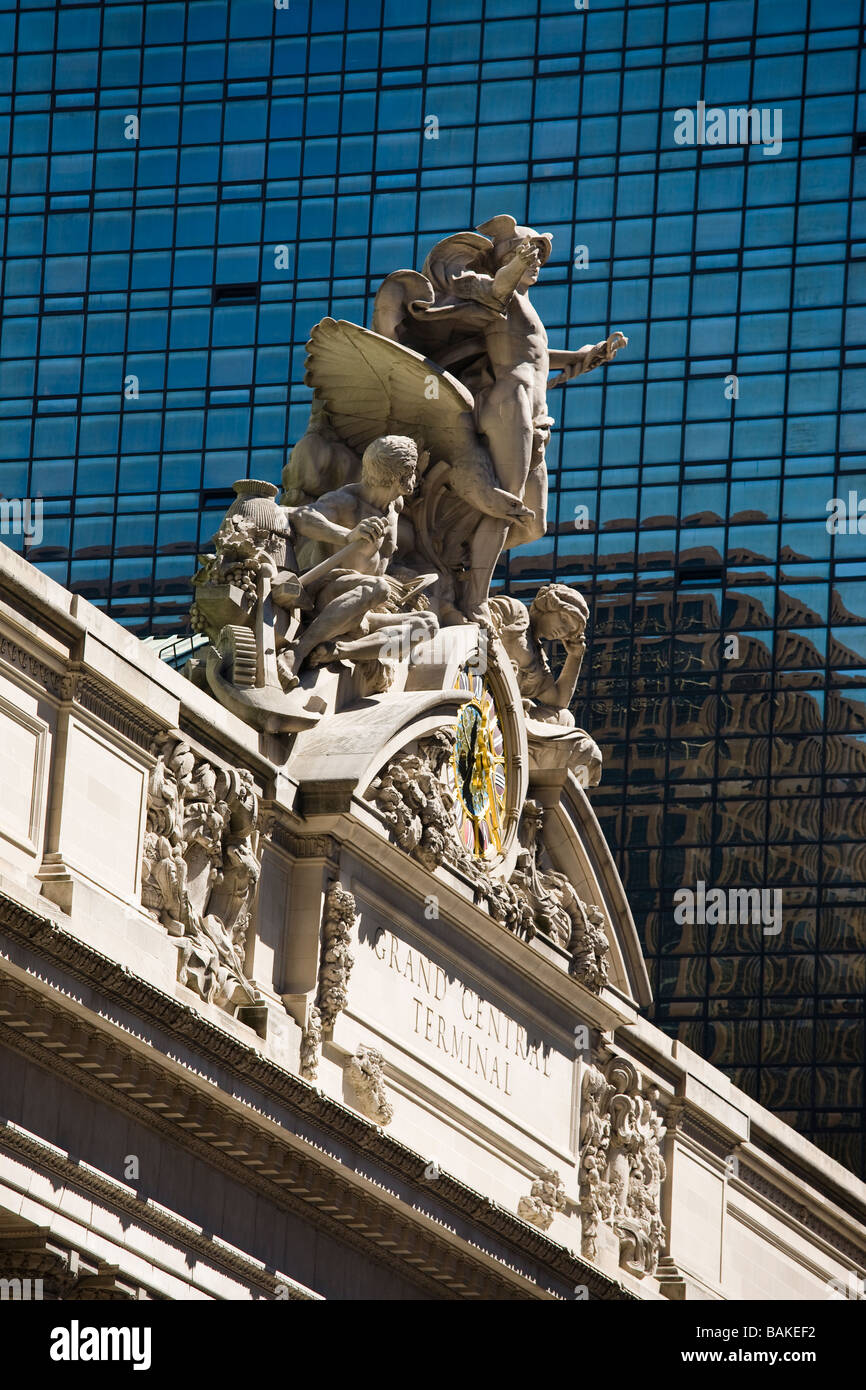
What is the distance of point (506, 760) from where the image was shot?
46594mm

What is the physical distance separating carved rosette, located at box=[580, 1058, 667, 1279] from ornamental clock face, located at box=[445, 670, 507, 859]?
13.9 feet

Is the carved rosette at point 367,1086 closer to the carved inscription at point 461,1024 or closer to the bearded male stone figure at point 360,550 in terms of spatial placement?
the carved inscription at point 461,1024

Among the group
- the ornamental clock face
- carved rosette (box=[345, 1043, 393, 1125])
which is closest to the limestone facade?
carved rosette (box=[345, 1043, 393, 1125])

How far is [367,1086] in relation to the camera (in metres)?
41.0

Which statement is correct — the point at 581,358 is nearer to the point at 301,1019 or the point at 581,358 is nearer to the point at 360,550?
the point at 360,550

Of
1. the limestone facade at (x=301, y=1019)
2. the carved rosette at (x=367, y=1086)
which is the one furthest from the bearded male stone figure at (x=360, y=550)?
the carved rosette at (x=367, y=1086)

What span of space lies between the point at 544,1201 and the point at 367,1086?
18.2 ft

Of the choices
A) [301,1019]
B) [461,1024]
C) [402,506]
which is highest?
[402,506]

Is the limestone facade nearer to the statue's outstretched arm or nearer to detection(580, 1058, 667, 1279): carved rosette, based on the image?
detection(580, 1058, 667, 1279): carved rosette

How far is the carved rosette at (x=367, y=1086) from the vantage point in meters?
41.0

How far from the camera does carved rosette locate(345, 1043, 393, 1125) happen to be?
41.0 meters

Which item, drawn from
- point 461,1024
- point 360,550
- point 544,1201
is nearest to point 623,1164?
point 544,1201

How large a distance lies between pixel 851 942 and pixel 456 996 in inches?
1555
